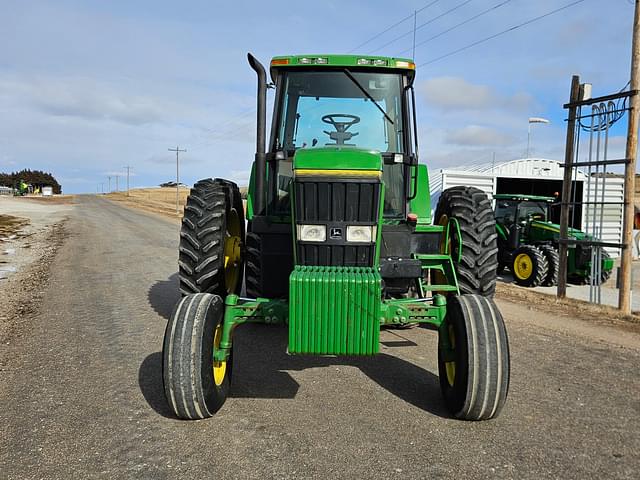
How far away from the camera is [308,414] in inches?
151

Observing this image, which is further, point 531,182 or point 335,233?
point 531,182

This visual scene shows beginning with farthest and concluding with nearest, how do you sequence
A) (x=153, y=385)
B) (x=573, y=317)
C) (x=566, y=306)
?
(x=566, y=306), (x=573, y=317), (x=153, y=385)

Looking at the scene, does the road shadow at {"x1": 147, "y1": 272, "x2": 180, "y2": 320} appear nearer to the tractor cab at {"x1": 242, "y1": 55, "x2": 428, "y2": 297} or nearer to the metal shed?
the tractor cab at {"x1": 242, "y1": 55, "x2": 428, "y2": 297}

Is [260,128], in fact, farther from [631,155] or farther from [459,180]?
[459,180]

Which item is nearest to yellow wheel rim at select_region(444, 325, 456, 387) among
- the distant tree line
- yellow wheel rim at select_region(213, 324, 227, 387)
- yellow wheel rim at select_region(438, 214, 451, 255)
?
yellow wheel rim at select_region(213, 324, 227, 387)

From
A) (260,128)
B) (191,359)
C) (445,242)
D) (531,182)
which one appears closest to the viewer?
(191,359)

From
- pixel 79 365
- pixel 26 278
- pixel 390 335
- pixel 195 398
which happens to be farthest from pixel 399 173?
pixel 26 278

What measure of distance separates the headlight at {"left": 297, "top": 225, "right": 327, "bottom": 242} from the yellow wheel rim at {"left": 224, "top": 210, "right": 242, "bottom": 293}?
6.11 feet

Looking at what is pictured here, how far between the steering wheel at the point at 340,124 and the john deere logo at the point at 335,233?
162cm

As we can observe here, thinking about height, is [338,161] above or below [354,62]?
below

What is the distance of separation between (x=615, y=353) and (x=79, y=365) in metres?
5.15

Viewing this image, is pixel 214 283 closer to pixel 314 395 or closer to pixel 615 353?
pixel 314 395

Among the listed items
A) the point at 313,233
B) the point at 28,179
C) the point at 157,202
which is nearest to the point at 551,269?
the point at 313,233

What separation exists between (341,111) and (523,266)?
7.79 metres
